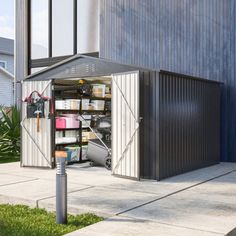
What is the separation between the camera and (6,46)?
34688mm

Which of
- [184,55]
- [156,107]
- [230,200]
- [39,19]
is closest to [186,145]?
[156,107]

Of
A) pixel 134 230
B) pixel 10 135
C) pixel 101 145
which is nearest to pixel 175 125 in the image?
pixel 101 145

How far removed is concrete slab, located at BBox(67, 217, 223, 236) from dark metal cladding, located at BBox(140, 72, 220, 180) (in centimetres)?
331

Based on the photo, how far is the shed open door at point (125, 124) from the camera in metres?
8.67

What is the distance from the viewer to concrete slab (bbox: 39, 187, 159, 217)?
Result: 6.06m

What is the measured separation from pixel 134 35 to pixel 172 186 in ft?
22.7

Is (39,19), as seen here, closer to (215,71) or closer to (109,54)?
(109,54)

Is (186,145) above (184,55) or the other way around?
the other way around

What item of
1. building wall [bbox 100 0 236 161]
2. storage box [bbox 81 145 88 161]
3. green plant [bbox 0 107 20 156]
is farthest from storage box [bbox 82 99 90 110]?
green plant [bbox 0 107 20 156]

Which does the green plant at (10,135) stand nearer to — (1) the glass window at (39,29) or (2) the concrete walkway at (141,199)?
(1) the glass window at (39,29)

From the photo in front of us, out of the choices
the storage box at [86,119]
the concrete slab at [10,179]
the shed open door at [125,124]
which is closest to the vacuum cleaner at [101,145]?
the storage box at [86,119]

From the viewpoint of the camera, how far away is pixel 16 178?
9000 mm

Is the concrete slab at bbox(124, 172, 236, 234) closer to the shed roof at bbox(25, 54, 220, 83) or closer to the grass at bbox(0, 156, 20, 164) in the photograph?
the shed roof at bbox(25, 54, 220, 83)

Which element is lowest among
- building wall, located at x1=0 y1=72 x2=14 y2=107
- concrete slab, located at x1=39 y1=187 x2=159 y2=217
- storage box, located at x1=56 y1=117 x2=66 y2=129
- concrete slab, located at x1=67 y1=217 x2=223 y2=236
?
concrete slab, located at x1=67 y1=217 x2=223 y2=236
